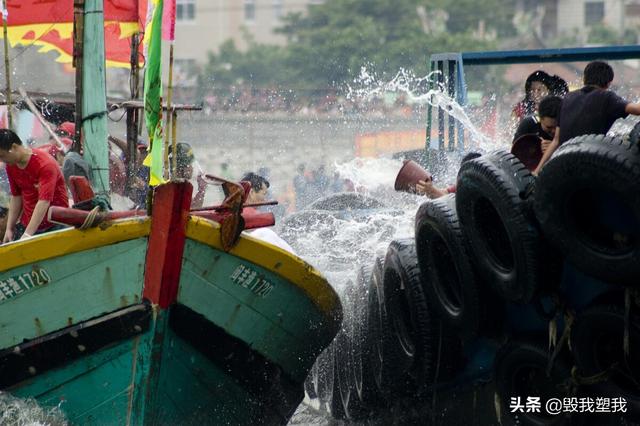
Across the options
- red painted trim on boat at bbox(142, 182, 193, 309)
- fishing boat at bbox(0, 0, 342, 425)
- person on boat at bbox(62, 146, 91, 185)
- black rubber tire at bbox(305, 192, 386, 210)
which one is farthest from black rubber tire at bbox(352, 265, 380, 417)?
black rubber tire at bbox(305, 192, 386, 210)

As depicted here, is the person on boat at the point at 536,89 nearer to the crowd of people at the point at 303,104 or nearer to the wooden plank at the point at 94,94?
the wooden plank at the point at 94,94

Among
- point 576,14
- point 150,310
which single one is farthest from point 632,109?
point 576,14

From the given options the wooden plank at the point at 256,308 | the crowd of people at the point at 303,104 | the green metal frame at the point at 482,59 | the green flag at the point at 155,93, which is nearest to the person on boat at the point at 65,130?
the green metal frame at the point at 482,59

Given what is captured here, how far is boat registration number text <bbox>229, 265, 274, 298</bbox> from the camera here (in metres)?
6.89

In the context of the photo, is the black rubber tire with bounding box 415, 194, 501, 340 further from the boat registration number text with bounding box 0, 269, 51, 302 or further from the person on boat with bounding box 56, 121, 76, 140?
the person on boat with bounding box 56, 121, 76, 140

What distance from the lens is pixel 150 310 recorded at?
264 inches

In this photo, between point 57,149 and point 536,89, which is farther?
point 57,149

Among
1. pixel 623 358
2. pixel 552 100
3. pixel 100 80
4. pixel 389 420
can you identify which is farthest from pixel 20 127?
pixel 623 358

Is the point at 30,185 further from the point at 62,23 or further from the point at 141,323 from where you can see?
the point at 62,23

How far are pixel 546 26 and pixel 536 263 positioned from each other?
46.5 meters

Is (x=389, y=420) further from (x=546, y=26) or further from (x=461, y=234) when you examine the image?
(x=546, y=26)

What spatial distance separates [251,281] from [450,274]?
121 cm

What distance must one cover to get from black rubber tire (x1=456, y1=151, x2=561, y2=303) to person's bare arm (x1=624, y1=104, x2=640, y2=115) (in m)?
0.57

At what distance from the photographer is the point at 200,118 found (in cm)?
3158
